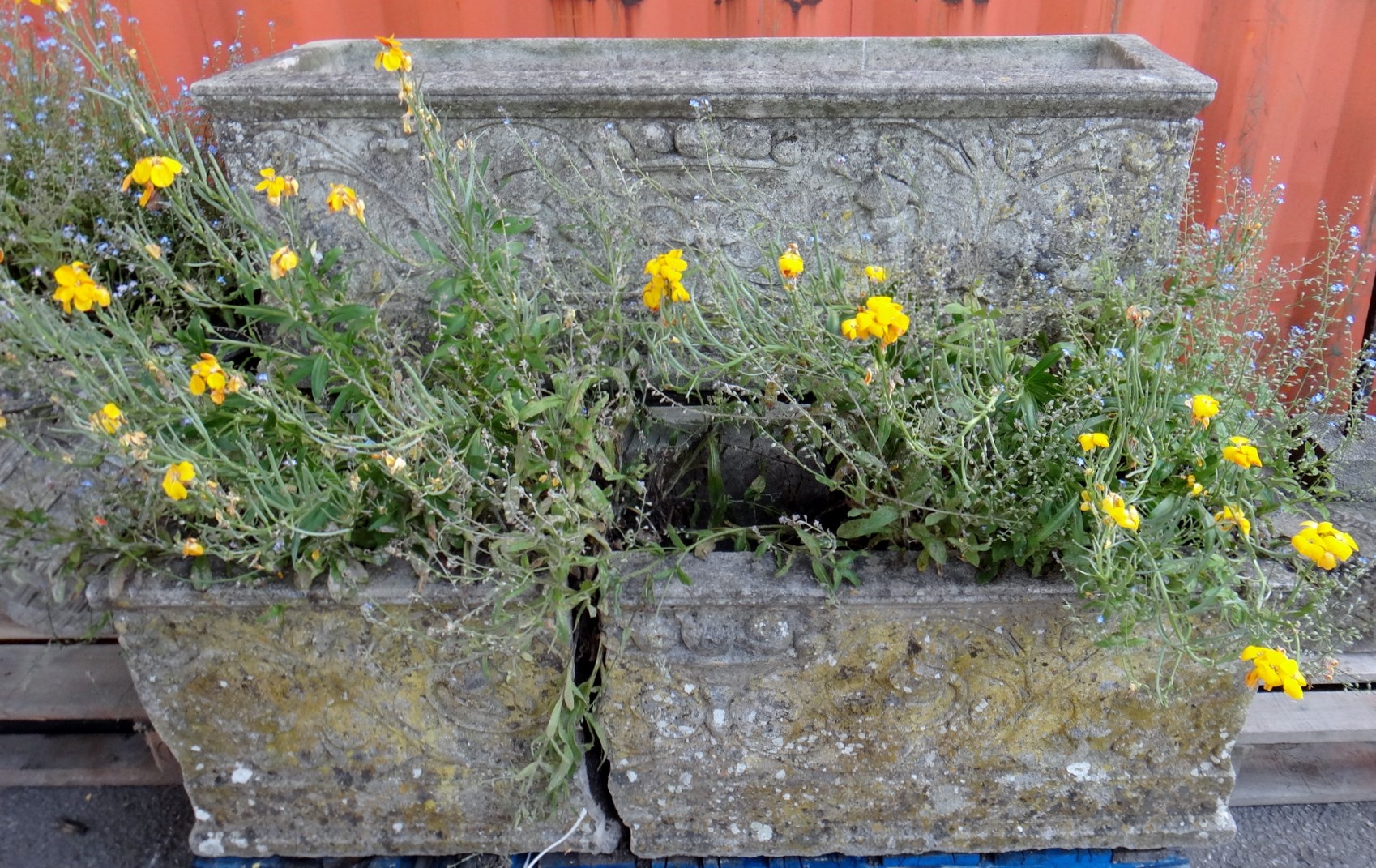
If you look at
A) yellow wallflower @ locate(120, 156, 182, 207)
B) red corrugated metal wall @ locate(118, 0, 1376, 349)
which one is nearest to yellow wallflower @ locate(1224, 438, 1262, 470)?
yellow wallflower @ locate(120, 156, 182, 207)

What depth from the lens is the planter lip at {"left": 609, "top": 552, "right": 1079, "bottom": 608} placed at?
161 centimetres

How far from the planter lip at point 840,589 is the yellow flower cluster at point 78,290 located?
860 mm

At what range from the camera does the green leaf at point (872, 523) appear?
1627 millimetres

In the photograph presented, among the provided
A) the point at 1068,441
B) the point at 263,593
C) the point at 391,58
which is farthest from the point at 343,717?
the point at 1068,441

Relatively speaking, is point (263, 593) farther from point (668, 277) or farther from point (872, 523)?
point (872, 523)

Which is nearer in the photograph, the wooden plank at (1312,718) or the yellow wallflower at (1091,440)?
the yellow wallflower at (1091,440)

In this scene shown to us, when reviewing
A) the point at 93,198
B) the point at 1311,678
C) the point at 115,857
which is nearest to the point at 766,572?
the point at 1311,678

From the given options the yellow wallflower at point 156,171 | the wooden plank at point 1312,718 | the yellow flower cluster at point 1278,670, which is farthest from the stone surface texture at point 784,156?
the wooden plank at point 1312,718

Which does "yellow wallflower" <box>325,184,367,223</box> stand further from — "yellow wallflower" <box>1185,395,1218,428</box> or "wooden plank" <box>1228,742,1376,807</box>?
"wooden plank" <box>1228,742,1376,807</box>

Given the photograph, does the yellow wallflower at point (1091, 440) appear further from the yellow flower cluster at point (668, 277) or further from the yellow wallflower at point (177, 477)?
the yellow wallflower at point (177, 477)

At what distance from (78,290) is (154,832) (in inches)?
57.3

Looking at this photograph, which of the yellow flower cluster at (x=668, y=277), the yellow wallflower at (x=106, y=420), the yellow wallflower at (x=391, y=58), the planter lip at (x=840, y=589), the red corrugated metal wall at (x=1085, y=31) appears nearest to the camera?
the yellow wallflower at (x=106, y=420)

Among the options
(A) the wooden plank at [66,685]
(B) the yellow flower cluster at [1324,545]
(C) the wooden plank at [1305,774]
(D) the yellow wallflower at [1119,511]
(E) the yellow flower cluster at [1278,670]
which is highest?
(D) the yellow wallflower at [1119,511]

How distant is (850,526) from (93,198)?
1937 millimetres
